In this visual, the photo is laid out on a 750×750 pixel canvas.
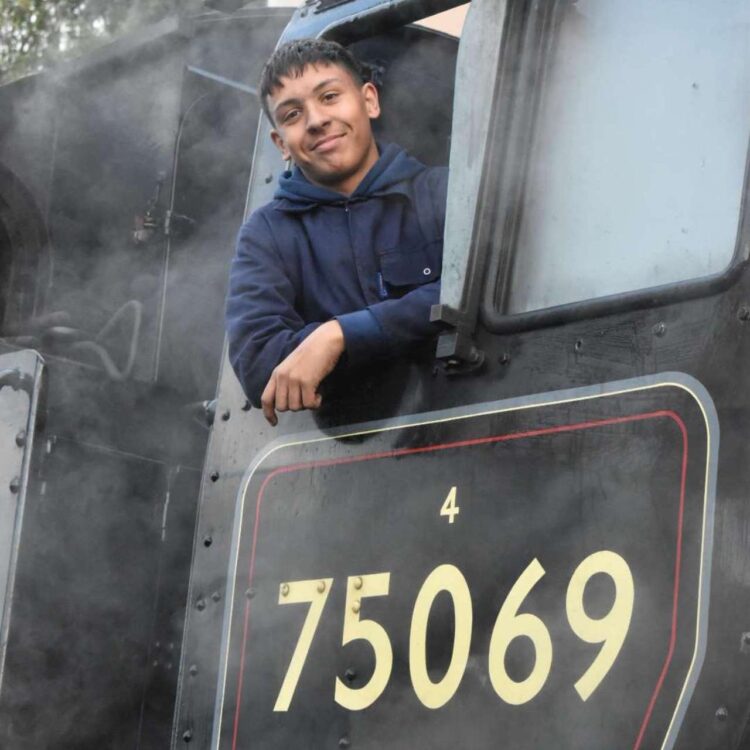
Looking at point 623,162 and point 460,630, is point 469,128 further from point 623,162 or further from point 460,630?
point 460,630

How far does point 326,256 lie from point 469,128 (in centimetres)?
35

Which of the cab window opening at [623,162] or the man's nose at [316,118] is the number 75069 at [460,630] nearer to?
the cab window opening at [623,162]

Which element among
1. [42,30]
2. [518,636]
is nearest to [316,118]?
[518,636]

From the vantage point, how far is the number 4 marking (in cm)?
211

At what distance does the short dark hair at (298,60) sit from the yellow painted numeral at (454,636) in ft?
2.88

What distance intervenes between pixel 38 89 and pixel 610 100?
1.88 metres

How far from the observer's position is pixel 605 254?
207 centimetres

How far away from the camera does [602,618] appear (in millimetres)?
1863

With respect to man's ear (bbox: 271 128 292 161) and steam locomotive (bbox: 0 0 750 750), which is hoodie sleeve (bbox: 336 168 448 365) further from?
man's ear (bbox: 271 128 292 161)

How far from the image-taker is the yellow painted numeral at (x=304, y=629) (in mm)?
2277

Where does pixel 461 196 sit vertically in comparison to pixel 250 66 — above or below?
below

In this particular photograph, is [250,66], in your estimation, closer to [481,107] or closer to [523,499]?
[481,107]

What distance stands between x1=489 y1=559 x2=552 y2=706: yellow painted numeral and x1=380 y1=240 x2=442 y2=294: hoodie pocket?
58cm

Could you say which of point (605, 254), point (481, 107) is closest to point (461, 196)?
point (481, 107)
